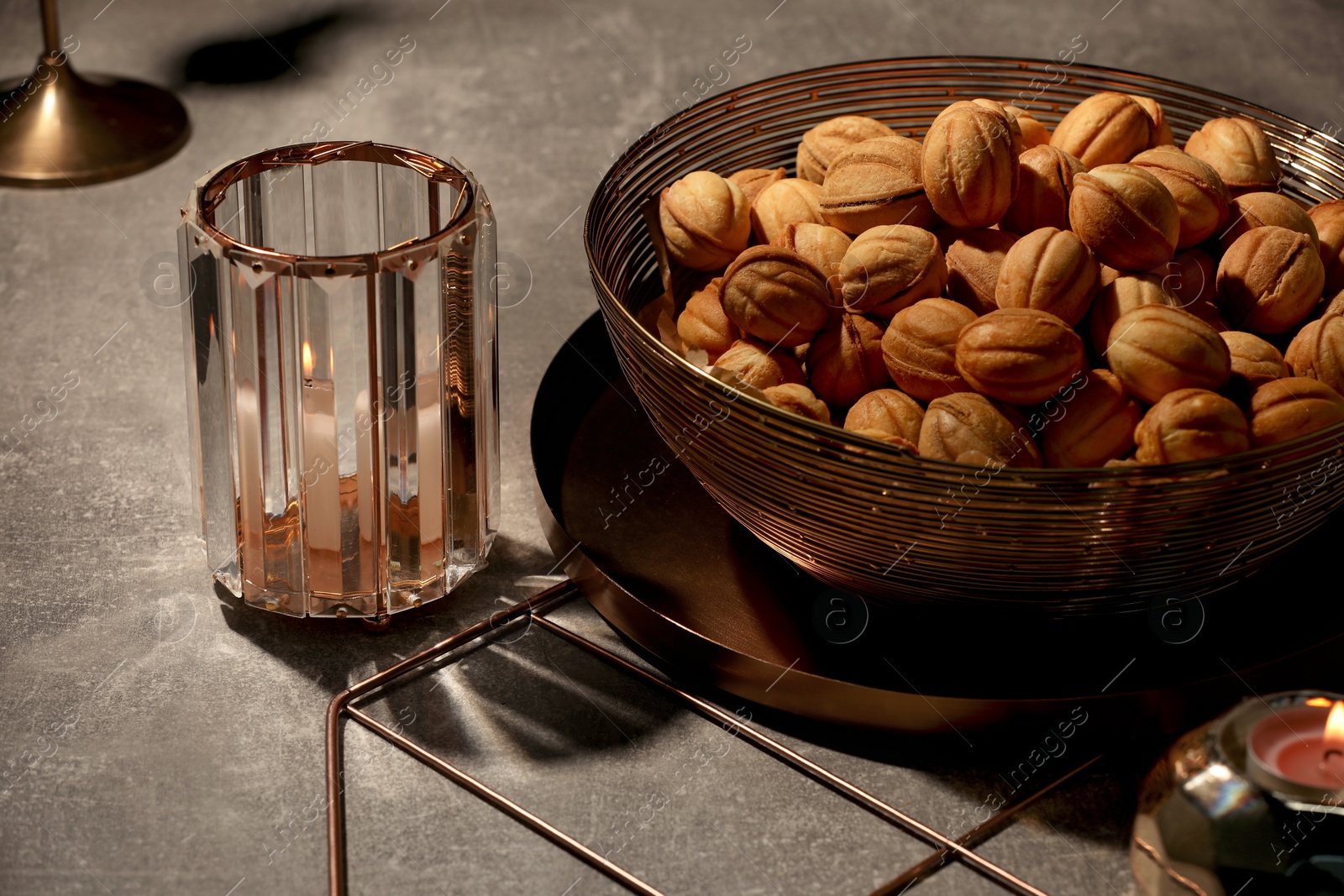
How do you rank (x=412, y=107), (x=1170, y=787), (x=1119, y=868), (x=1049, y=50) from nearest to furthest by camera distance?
1. (x=1170, y=787)
2. (x=1119, y=868)
3. (x=412, y=107)
4. (x=1049, y=50)

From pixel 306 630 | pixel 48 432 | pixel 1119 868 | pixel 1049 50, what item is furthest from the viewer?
pixel 1049 50

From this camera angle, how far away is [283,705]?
0.69 metres

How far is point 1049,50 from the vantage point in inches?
55.7

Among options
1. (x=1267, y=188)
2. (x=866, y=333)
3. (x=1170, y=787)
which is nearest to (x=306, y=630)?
(x=866, y=333)

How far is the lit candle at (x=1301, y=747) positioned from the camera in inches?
18.6

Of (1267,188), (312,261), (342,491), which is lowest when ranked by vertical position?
(342,491)

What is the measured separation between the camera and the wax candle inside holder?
472 mm

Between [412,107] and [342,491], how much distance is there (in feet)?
2.06

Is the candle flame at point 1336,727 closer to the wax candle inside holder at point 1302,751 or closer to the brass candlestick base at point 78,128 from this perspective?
the wax candle inside holder at point 1302,751

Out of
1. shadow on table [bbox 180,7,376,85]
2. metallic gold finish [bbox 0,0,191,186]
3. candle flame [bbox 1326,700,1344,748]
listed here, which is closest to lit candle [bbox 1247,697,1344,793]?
candle flame [bbox 1326,700,1344,748]

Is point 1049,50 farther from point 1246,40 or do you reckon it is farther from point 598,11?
point 598,11

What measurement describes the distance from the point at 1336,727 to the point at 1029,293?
24 centimetres

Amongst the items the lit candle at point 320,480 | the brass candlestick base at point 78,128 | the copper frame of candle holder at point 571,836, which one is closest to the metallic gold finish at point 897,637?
the copper frame of candle holder at point 571,836

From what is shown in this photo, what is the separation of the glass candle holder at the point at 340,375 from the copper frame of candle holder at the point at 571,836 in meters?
0.04
